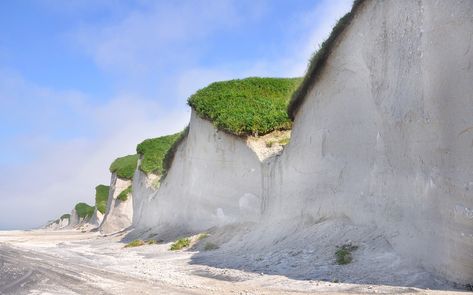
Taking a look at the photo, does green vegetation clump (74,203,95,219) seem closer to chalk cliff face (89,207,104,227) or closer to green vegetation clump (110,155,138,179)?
chalk cliff face (89,207,104,227)

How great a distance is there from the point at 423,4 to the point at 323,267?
5.33 metres

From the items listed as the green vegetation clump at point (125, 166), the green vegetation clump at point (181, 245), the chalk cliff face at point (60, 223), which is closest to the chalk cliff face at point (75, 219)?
the chalk cliff face at point (60, 223)

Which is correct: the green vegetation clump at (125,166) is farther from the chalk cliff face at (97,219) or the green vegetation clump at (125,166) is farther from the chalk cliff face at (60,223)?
the chalk cliff face at (60,223)

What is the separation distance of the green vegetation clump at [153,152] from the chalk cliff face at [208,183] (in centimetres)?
700

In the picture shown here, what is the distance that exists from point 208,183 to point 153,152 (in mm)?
15345

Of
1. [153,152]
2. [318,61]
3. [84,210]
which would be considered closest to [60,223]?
[84,210]

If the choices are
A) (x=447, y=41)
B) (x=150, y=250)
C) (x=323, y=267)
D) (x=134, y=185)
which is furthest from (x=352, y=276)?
(x=134, y=185)

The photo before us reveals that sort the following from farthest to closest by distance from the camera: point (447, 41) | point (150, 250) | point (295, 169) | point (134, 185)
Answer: point (134, 185)
point (150, 250)
point (295, 169)
point (447, 41)

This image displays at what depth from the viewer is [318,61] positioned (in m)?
11.9

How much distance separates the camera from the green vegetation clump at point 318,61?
10696mm

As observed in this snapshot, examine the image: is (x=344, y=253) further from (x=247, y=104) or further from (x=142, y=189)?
(x=142, y=189)

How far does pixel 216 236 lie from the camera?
16172 millimetres

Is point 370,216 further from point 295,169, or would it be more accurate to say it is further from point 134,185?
point 134,185

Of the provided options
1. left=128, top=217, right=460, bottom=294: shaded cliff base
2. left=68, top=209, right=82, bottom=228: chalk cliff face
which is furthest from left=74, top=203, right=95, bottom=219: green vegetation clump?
left=128, top=217, right=460, bottom=294: shaded cliff base
